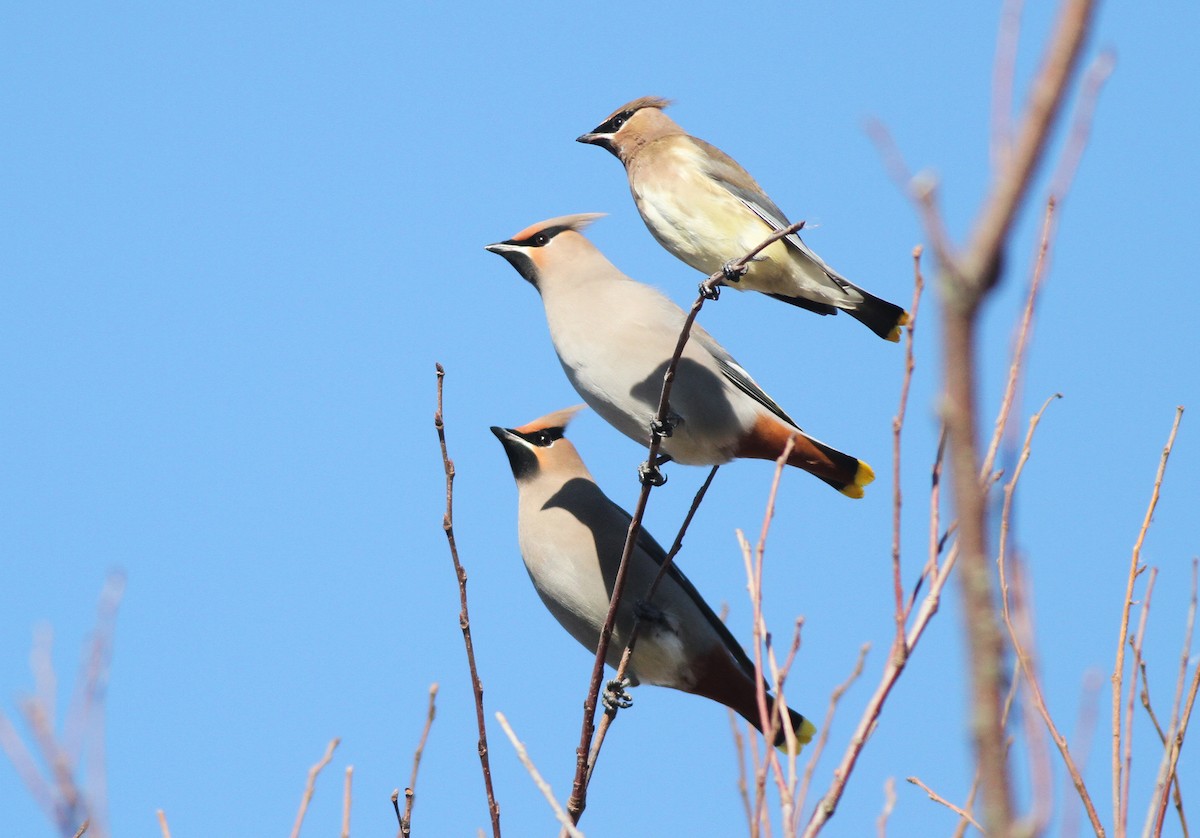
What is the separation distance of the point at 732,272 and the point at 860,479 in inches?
33.4

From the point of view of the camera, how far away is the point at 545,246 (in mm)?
4238

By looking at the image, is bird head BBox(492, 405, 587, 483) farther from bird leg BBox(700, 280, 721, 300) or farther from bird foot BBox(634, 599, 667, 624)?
bird leg BBox(700, 280, 721, 300)

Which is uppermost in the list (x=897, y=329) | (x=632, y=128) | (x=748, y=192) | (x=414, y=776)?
(x=632, y=128)

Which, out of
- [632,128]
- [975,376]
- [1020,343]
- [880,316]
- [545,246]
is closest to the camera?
[975,376]

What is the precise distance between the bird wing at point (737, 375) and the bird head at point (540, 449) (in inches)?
26.0

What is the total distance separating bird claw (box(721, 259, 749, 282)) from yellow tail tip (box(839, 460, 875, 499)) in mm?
656

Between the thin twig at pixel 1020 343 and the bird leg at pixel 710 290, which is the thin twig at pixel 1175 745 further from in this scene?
the bird leg at pixel 710 290

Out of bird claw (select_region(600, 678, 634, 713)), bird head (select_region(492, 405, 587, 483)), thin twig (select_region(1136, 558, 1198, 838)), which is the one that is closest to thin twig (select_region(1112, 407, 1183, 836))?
thin twig (select_region(1136, 558, 1198, 838))

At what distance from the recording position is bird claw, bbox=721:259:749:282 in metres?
3.37

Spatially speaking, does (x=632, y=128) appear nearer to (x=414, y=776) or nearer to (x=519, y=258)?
(x=519, y=258)

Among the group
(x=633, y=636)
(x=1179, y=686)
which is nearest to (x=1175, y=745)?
(x=1179, y=686)

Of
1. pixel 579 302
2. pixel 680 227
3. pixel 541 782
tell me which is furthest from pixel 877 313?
pixel 541 782

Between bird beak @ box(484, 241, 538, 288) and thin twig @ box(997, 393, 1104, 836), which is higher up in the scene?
bird beak @ box(484, 241, 538, 288)

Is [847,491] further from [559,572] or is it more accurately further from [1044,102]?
[1044,102]
